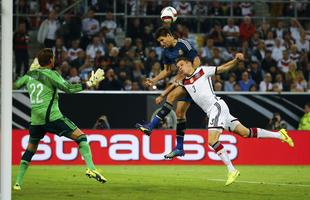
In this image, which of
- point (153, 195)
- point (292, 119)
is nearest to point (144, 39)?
point (292, 119)

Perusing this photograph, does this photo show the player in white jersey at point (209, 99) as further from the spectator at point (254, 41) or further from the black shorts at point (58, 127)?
the spectator at point (254, 41)

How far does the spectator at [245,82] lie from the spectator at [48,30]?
579 cm

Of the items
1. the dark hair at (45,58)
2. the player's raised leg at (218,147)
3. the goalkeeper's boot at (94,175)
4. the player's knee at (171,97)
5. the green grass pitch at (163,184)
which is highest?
the dark hair at (45,58)

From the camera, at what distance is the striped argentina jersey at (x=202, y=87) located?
51.8 ft

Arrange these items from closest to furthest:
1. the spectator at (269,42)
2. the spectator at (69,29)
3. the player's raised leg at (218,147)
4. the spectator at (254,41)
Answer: the player's raised leg at (218,147), the spectator at (69,29), the spectator at (254,41), the spectator at (269,42)

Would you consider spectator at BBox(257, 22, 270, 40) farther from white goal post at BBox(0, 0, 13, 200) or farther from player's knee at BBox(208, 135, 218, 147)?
white goal post at BBox(0, 0, 13, 200)

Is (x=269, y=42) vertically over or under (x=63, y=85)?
over

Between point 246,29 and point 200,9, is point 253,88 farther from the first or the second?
point 200,9

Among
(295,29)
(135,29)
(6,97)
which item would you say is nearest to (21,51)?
(135,29)

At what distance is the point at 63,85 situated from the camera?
14016mm

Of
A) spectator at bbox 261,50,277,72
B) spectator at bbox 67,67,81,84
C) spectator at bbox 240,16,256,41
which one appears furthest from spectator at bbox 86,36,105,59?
spectator at bbox 261,50,277,72

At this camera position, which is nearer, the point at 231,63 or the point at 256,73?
the point at 231,63

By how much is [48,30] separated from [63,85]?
12625 mm

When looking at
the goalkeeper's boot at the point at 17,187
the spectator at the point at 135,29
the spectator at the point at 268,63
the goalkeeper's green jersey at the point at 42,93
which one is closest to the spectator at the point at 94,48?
the spectator at the point at 135,29
